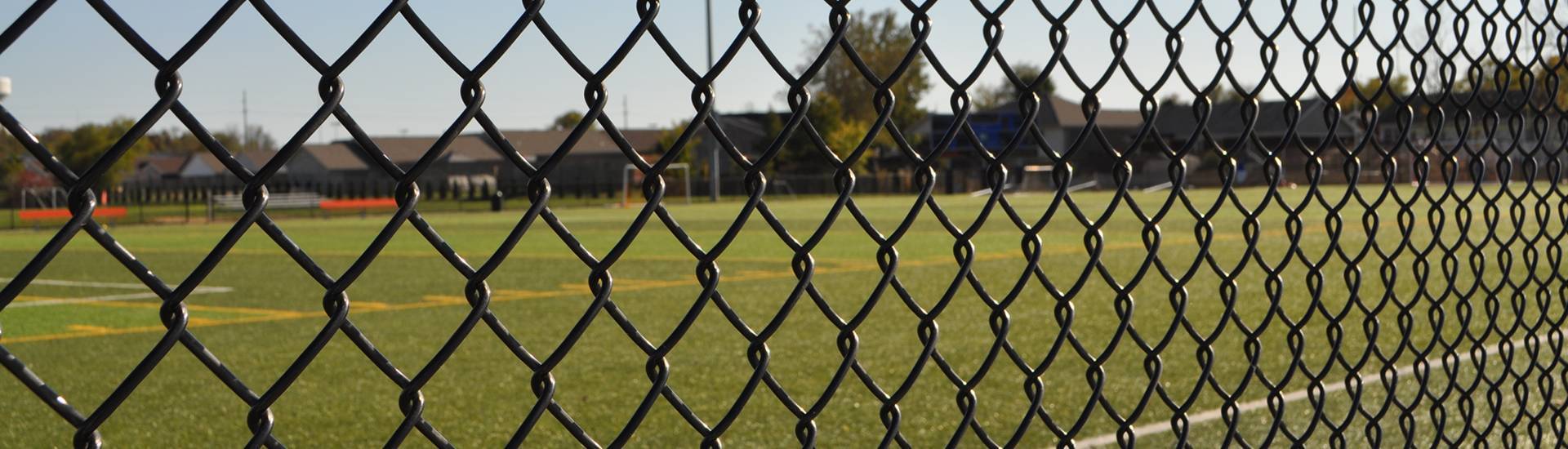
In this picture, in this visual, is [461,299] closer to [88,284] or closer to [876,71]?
[88,284]

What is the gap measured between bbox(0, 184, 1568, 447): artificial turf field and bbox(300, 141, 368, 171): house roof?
7640cm

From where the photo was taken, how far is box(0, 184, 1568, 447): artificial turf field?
135 inches

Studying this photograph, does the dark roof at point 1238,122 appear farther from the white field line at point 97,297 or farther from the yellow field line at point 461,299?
the white field line at point 97,297

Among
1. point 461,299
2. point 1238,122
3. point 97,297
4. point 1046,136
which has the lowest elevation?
point 1046,136

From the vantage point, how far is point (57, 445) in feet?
19.9

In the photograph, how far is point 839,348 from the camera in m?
1.95

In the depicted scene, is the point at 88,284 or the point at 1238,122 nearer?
the point at 88,284

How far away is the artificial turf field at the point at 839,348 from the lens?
3434mm

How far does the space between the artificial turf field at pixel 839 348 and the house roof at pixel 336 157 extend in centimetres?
7640

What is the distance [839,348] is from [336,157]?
96.3 metres

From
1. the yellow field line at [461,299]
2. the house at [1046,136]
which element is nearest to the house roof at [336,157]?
the house at [1046,136]

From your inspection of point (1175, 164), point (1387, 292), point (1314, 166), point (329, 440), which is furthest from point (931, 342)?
point (329, 440)

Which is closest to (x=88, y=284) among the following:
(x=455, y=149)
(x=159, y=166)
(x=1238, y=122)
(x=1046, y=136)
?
(x=1238, y=122)

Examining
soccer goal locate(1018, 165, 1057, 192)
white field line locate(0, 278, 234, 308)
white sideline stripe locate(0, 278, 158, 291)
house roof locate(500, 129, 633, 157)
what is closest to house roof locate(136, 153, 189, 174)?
house roof locate(500, 129, 633, 157)
